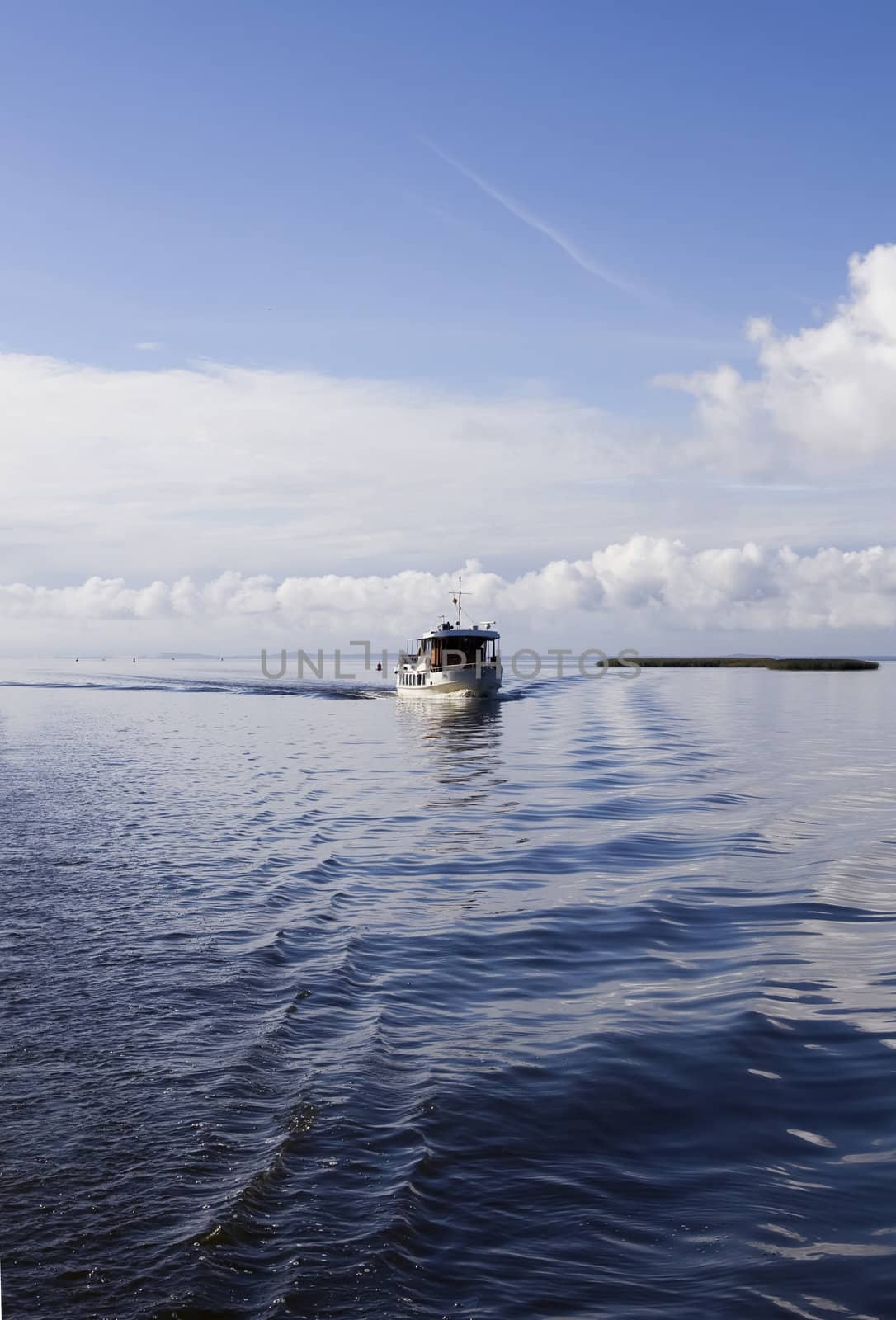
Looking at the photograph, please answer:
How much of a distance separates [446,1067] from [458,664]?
68072 millimetres

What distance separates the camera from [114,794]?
27219mm

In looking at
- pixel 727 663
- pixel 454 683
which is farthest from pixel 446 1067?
pixel 727 663

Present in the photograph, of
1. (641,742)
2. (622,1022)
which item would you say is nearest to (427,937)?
(622,1022)

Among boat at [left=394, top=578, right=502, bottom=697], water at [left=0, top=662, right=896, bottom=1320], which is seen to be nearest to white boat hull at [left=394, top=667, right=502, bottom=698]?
boat at [left=394, top=578, right=502, bottom=697]

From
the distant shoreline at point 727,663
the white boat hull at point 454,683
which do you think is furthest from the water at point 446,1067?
the distant shoreline at point 727,663

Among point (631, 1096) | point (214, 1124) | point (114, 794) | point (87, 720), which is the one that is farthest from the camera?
point (87, 720)

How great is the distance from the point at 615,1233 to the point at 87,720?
57900 mm

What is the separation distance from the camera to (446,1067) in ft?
29.8

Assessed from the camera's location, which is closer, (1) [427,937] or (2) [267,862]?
(1) [427,937]

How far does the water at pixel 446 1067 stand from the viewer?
5.94 metres

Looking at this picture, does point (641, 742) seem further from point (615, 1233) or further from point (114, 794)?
point (615, 1233)

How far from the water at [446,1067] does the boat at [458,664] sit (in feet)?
171

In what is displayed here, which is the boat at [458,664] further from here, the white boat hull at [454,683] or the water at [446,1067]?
the water at [446,1067]

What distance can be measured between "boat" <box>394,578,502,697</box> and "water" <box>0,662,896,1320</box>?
171 ft
